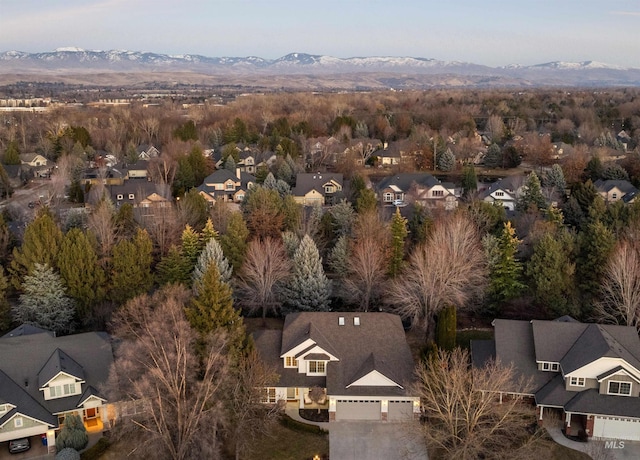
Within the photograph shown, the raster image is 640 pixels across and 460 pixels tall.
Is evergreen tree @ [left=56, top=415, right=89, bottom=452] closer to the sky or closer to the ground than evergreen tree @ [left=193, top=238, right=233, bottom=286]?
closer to the ground

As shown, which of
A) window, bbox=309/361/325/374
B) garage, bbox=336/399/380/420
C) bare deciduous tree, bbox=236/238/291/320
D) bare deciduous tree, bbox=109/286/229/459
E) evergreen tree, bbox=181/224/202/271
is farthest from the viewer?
evergreen tree, bbox=181/224/202/271

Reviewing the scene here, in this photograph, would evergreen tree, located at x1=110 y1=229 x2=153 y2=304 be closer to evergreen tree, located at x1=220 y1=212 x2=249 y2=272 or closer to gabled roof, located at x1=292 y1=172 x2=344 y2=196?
evergreen tree, located at x1=220 y1=212 x2=249 y2=272

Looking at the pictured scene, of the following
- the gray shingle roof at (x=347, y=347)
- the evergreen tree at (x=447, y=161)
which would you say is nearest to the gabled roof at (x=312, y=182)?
the evergreen tree at (x=447, y=161)

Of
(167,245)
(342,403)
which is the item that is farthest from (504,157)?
(342,403)

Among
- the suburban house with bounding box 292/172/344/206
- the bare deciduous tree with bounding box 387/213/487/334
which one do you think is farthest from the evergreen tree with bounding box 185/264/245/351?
the suburban house with bounding box 292/172/344/206

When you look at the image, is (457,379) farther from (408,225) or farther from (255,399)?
(408,225)

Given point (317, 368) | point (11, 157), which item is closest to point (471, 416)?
point (317, 368)
